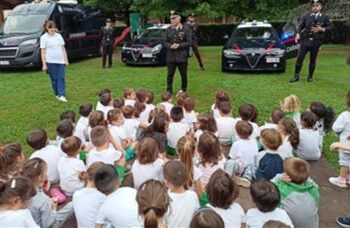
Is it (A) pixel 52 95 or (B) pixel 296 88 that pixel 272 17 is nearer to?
(B) pixel 296 88

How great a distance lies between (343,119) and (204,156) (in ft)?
6.02

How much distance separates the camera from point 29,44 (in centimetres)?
1340

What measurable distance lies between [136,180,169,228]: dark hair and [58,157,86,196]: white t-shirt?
158 centimetres

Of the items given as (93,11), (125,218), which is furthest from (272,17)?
(125,218)

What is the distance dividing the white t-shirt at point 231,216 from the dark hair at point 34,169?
1.60 meters

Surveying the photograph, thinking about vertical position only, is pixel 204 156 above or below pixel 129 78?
above

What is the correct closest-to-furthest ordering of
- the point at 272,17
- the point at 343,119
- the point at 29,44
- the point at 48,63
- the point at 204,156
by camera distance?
the point at 204,156
the point at 343,119
the point at 48,63
the point at 29,44
the point at 272,17

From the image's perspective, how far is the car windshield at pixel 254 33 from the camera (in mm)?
12672

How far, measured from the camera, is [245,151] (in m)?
4.84

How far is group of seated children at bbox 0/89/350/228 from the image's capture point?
122 inches

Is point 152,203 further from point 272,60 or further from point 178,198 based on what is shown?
point 272,60

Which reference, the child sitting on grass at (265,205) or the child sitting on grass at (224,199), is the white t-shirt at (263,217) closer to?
the child sitting on grass at (265,205)

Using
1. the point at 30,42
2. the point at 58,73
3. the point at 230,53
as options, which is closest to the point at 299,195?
the point at 58,73

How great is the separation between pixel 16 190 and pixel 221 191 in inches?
62.6
